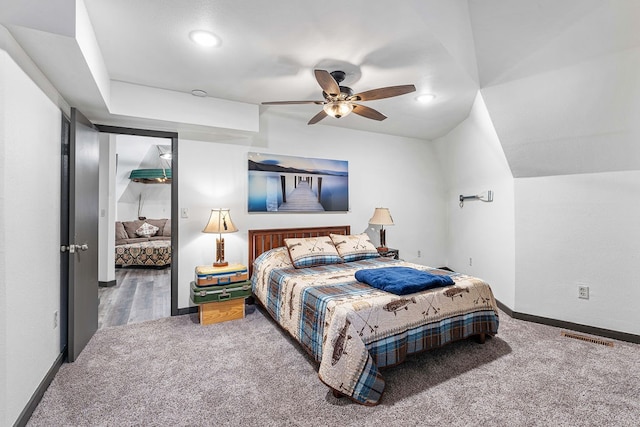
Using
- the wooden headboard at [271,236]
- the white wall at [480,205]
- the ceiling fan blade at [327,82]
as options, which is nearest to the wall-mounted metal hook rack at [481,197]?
the white wall at [480,205]

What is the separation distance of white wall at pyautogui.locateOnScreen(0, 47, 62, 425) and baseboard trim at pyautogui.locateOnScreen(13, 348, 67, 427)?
4 centimetres

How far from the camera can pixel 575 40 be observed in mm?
2186

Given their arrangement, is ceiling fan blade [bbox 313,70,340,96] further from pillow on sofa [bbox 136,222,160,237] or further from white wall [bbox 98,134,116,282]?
pillow on sofa [bbox 136,222,160,237]

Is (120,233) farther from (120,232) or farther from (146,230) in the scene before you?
(146,230)

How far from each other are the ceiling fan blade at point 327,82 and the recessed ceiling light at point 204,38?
0.81 meters

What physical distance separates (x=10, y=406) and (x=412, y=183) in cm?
513

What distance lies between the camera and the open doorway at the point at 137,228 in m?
3.53

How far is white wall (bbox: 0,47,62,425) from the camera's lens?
5.19 ft

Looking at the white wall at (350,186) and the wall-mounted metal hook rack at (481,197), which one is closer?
the white wall at (350,186)

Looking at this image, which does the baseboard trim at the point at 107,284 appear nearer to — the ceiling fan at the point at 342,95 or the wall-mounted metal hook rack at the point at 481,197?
the ceiling fan at the point at 342,95

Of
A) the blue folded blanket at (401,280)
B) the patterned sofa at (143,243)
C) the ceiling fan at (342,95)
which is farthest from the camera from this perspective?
the patterned sofa at (143,243)

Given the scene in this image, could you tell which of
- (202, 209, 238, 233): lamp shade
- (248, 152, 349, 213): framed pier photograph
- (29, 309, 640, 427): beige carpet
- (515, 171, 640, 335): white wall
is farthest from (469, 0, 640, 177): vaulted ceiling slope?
(202, 209, 238, 233): lamp shade

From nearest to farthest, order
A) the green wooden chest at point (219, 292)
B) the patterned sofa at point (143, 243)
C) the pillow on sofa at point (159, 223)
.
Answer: the green wooden chest at point (219, 292), the patterned sofa at point (143, 243), the pillow on sofa at point (159, 223)

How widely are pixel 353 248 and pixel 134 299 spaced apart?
3.11m
